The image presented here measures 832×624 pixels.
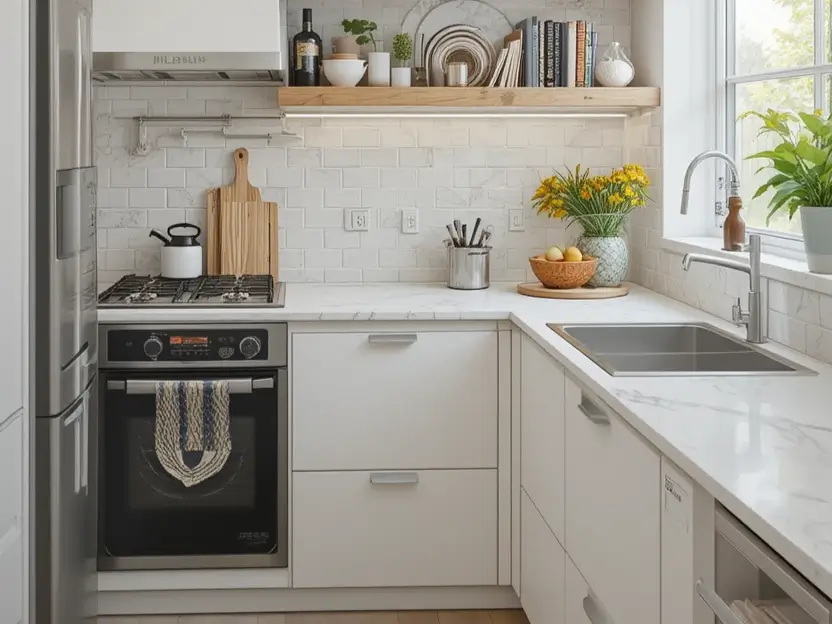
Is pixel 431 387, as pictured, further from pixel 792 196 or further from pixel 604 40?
pixel 604 40

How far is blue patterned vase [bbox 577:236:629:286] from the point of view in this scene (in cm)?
395

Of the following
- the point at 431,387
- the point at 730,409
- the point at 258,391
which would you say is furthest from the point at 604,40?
the point at 730,409

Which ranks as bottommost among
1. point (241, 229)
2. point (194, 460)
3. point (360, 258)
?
point (194, 460)

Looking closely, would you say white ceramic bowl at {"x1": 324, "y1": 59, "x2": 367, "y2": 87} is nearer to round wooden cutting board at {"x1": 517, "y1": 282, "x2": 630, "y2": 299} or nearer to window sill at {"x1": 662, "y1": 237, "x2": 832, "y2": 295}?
round wooden cutting board at {"x1": 517, "y1": 282, "x2": 630, "y2": 299}

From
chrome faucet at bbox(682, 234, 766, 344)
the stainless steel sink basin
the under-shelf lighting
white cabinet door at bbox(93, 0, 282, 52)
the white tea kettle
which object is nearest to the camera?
the stainless steel sink basin

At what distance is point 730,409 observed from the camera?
7.06 feet

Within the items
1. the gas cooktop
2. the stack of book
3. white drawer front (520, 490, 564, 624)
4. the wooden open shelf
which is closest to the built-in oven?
the gas cooktop

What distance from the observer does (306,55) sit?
3947 mm

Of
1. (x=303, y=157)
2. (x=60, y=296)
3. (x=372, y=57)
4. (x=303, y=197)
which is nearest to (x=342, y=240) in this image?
(x=303, y=197)

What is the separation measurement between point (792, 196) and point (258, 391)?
1.65m

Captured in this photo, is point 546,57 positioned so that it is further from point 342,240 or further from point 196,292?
point 196,292

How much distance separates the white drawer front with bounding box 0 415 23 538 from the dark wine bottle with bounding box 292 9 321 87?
1.83 meters

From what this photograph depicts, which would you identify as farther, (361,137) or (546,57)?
(361,137)

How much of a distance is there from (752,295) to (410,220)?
1676 mm
